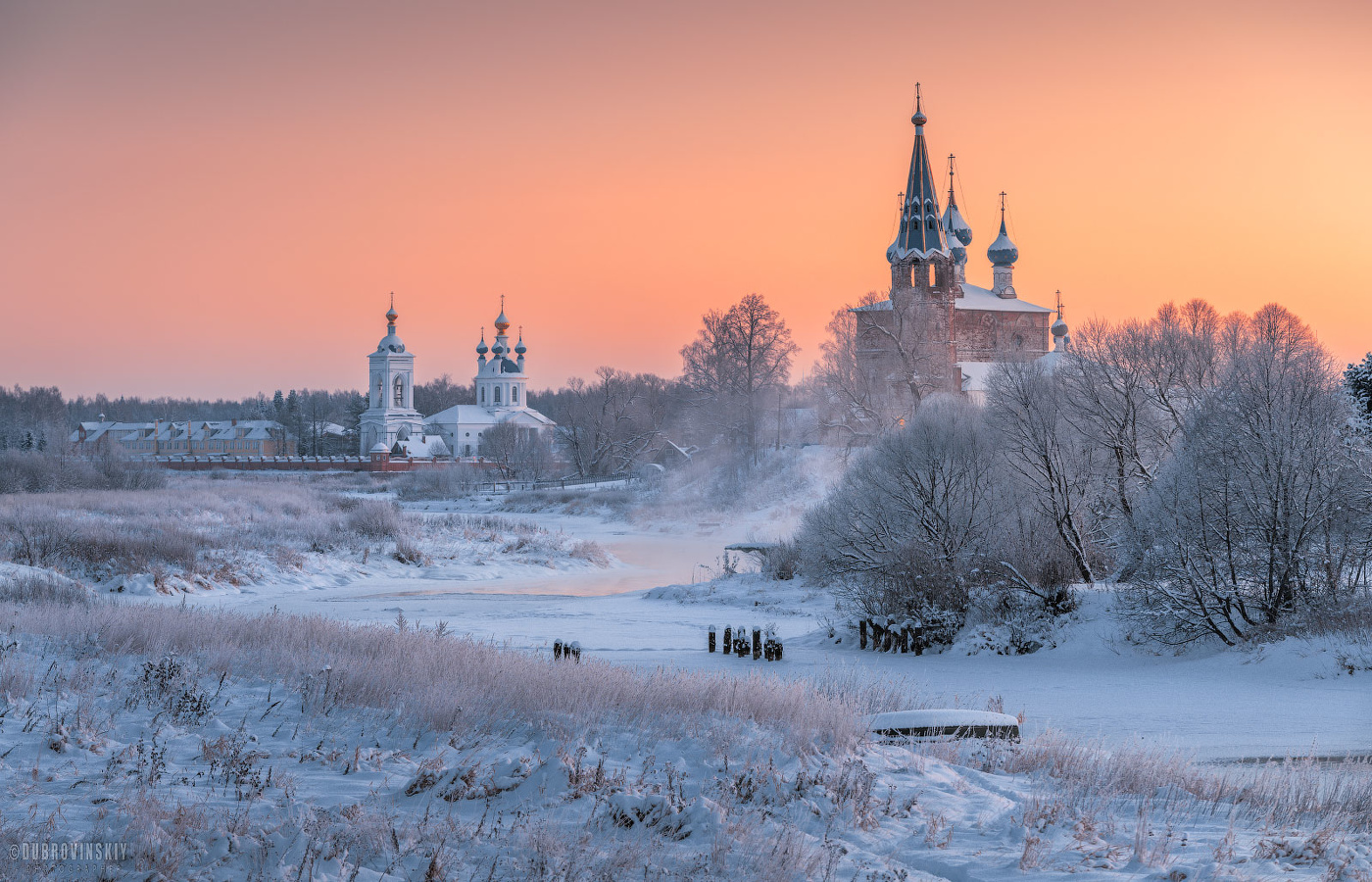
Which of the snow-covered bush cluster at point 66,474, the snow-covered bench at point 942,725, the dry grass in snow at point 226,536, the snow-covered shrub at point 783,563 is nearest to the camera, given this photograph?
the snow-covered bench at point 942,725

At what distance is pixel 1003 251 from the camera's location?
74.0 meters

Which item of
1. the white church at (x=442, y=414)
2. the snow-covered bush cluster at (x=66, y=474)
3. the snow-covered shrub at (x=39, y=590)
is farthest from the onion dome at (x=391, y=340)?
the snow-covered shrub at (x=39, y=590)

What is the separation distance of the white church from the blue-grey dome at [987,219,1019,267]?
43542 mm

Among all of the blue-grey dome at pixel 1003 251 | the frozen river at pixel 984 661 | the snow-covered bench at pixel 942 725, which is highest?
the blue-grey dome at pixel 1003 251

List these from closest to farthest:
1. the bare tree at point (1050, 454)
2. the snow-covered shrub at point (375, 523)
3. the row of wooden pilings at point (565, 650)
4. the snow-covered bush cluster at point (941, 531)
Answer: the row of wooden pilings at point (565, 650) → the snow-covered bush cluster at point (941, 531) → the bare tree at point (1050, 454) → the snow-covered shrub at point (375, 523)

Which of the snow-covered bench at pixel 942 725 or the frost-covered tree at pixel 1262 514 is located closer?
the snow-covered bench at pixel 942 725

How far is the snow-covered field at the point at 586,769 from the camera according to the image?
5.86 m

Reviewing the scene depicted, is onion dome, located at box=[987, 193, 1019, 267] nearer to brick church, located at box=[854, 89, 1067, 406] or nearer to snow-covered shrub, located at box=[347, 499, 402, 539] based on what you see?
brick church, located at box=[854, 89, 1067, 406]

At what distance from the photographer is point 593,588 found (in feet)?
103

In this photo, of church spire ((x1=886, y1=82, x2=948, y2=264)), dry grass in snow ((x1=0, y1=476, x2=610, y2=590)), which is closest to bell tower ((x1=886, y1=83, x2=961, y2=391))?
church spire ((x1=886, y1=82, x2=948, y2=264))

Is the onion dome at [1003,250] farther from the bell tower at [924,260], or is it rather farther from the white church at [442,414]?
the white church at [442,414]

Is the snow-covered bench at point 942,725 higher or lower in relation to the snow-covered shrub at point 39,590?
lower

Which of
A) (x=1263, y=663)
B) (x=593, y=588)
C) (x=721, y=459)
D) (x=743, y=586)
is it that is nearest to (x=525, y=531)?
(x=593, y=588)

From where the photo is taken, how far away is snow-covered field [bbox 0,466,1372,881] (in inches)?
231
